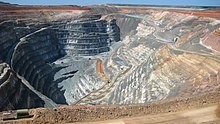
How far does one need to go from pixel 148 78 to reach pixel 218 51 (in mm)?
10432

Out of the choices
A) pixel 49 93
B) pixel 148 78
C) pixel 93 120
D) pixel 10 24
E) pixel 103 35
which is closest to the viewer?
pixel 93 120

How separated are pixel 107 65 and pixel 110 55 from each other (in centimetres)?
779

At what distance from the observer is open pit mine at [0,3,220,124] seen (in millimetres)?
25188

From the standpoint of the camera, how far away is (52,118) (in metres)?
23.3

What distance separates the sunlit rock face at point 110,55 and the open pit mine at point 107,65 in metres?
0.19

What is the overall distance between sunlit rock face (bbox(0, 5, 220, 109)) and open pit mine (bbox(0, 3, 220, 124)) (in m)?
0.19

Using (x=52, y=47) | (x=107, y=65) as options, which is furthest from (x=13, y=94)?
(x=52, y=47)

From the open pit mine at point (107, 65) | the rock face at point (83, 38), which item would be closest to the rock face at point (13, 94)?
the open pit mine at point (107, 65)

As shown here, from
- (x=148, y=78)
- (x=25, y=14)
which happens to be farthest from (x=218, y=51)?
(x=25, y=14)

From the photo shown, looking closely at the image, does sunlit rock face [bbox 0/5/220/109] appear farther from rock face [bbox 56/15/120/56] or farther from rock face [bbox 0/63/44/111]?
rock face [bbox 0/63/44/111]

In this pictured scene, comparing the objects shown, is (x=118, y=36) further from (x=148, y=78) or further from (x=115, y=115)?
(x=115, y=115)

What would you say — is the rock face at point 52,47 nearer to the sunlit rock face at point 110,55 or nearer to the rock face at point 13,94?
the sunlit rock face at point 110,55

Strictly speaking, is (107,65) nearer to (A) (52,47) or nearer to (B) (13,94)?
(A) (52,47)

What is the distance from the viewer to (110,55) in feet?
267
